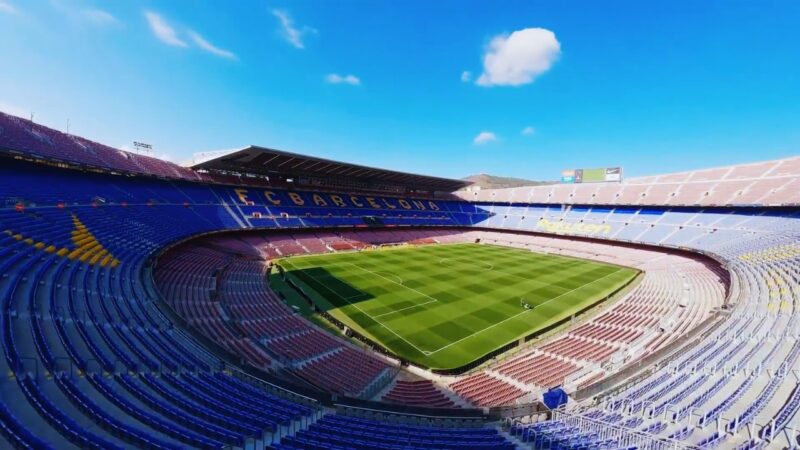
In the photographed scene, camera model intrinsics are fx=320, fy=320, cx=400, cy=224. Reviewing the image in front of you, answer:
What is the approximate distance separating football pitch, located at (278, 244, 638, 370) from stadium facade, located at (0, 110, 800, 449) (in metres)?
1.39

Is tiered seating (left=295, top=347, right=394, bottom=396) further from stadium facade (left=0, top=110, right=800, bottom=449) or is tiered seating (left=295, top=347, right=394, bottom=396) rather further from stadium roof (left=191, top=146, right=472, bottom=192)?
stadium roof (left=191, top=146, right=472, bottom=192)

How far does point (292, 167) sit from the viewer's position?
49312mm

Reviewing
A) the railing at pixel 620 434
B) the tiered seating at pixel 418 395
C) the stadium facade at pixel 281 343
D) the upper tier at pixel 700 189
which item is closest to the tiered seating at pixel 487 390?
the stadium facade at pixel 281 343

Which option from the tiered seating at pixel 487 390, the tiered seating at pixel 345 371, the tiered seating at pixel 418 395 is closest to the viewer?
the tiered seating at pixel 418 395

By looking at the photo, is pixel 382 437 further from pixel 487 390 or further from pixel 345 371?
pixel 487 390

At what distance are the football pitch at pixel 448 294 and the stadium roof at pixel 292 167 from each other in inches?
564

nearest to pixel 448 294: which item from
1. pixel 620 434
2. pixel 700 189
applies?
pixel 620 434

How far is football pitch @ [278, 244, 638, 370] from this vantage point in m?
20.3

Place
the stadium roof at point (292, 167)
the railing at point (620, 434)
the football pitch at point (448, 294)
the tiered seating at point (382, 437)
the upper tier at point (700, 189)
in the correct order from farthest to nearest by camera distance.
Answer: the stadium roof at point (292, 167)
the upper tier at point (700, 189)
the football pitch at point (448, 294)
the tiered seating at point (382, 437)
the railing at point (620, 434)

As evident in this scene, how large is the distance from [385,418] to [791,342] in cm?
1512

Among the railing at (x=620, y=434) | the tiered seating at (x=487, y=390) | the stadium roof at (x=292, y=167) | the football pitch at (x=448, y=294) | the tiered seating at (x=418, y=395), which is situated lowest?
the tiered seating at (x=418, y=395)

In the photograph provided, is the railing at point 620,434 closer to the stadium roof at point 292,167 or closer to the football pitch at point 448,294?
the football pitch at point 448,294

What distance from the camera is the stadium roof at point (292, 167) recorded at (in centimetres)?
4156

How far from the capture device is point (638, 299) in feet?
85.6
